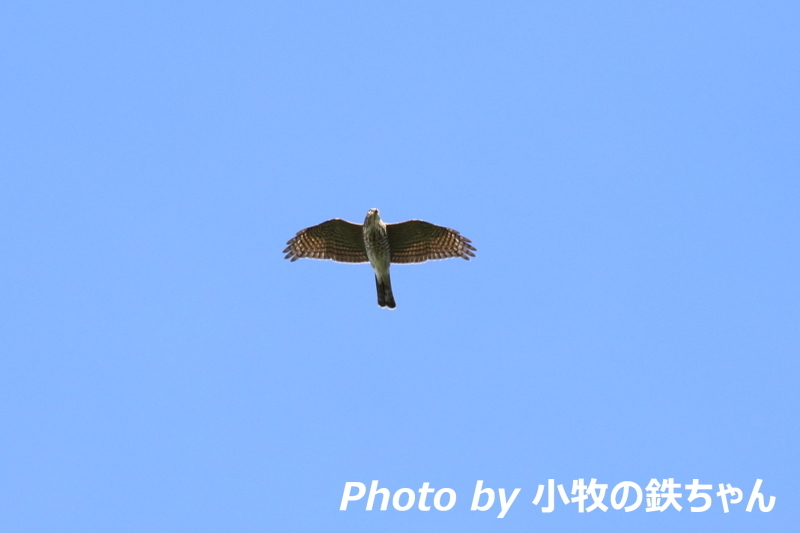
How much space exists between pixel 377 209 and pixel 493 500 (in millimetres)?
6199

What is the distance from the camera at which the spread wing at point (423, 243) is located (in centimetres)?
1686

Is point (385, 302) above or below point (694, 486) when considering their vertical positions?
above

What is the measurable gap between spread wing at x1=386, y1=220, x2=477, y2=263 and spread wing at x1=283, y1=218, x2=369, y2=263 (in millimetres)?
767

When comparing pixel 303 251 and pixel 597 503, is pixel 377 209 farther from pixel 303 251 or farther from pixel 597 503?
pixel 597 503

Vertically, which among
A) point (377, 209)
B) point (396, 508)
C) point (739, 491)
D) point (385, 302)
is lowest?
point (396, 508)

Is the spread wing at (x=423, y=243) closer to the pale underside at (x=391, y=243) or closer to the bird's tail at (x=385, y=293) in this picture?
the pale underside at (x=391, y=243)

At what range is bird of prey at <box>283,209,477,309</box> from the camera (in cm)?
1680

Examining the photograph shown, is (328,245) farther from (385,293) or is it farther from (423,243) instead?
(423,243)

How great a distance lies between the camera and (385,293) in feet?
56.7

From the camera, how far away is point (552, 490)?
15.3 meters

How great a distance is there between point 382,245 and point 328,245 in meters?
1.58

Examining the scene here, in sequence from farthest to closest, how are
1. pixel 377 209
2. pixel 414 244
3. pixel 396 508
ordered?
1. pixel 414 244
2. pixel 377 209
3. pixel 396 508

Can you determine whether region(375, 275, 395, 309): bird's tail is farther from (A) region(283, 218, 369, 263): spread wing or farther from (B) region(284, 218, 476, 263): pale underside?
(A) region(283, 218, 369, 263): spread wing

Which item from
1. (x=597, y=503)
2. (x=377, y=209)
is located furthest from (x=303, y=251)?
(x=597, y=503)
